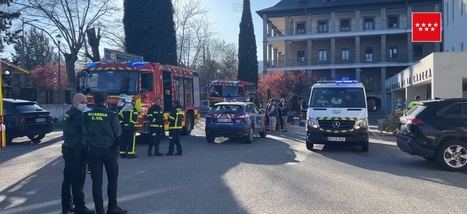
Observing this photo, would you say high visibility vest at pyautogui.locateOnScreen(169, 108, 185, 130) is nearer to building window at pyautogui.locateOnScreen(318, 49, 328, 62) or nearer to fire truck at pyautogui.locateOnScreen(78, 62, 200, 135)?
fire truck at pyautogui.locateOnScreen(78, 62, 200, 135)

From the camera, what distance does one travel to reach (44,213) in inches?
296

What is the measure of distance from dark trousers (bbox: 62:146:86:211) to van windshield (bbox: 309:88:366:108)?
9.90m

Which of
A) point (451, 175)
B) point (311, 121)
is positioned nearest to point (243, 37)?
point (311, 121)

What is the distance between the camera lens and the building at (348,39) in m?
59.6

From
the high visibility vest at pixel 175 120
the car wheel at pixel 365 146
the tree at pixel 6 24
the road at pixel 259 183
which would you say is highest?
the tree at pixel 6 24

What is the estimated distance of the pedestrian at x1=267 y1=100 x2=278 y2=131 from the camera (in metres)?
24.5

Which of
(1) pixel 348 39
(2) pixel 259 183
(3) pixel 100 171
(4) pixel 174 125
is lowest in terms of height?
(2) pixel 259 183

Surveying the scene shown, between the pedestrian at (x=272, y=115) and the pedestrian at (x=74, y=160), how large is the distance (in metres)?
17.4

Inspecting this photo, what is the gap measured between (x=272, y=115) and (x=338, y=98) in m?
8.62

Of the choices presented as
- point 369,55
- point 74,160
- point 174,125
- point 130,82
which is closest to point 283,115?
point 130,82

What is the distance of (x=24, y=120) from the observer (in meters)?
18.2

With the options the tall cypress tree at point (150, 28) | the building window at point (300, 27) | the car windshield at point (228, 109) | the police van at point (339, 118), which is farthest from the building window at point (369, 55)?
the police van at point (339, 118)

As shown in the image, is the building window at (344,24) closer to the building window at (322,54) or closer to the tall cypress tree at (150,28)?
the building window at (322,54)

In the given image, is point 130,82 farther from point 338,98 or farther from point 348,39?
point 348,39
